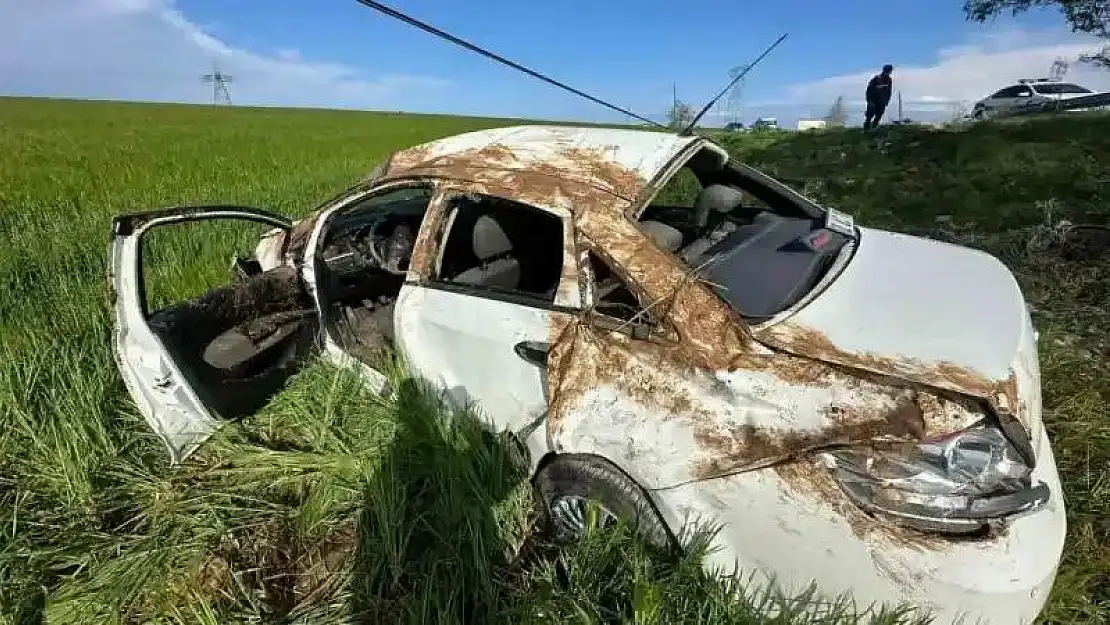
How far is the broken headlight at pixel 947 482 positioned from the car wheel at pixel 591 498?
2.01 feet

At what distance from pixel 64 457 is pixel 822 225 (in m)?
3.43


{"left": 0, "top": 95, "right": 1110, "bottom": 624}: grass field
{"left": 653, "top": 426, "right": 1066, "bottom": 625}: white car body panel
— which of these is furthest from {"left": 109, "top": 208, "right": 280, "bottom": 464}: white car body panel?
{"left": 653, "top": 426, "right": 1066, "bottom": 625}: white car body panel

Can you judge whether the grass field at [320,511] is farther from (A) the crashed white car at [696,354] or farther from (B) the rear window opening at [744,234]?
(B) the rear window opening at [744,234]

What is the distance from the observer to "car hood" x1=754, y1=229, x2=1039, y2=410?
6.23 ft

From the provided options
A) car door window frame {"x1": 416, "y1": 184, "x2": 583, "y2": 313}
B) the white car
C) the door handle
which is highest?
the white car

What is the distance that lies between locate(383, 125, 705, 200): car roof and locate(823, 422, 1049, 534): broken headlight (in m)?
1.20

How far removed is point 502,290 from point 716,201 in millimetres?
1366

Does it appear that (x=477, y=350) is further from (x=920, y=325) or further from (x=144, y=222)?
(x=144, y=222)

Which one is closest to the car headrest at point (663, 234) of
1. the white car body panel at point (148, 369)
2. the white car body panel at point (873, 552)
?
the white car body panel at point (873, 552)

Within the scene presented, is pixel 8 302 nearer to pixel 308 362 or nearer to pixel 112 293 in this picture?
pixel 112 293

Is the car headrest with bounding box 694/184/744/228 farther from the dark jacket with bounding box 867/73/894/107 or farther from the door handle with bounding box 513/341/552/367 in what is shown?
the dark jacket with bounding box 867/73/894/107

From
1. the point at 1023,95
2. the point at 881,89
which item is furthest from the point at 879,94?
the point at 1023,95

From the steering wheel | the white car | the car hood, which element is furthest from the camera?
the white car

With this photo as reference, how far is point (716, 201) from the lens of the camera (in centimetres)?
338
